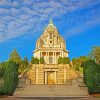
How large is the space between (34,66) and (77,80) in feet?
52.6

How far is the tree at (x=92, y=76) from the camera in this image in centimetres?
3109

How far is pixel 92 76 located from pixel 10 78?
958 cm

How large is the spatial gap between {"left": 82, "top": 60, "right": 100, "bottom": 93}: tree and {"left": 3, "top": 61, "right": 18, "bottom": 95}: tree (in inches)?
333

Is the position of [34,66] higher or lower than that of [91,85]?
higher

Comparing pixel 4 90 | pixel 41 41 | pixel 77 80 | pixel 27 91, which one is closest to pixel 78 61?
pixel 41 41

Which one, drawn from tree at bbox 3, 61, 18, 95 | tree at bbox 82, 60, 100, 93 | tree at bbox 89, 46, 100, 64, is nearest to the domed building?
tree at bbox 89, 46, 100, 64

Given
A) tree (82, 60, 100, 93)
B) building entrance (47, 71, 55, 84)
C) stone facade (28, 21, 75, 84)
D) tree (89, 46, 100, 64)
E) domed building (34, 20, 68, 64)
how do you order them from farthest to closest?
domed building (34, 20, 68, 64), tree (89, 46, 100, 64), stone facade (28, 21, 75, 84), building entrance (47, 71, 55, 84), tree (82, 60, 100, 93)

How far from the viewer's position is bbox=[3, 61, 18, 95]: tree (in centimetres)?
3189

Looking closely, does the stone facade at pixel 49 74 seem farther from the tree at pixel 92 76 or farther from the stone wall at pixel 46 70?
the tree at pixel 92 76

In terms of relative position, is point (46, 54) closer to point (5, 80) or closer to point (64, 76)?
point (64, 76)

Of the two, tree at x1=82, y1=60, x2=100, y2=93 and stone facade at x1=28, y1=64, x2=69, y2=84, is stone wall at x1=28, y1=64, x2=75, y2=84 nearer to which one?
stone facade at x1=28, y1=64, x2=69, y2=84

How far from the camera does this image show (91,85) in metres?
31.1

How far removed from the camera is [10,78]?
106 ft

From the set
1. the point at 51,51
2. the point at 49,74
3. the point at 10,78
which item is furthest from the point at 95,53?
the point at 10,78
